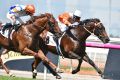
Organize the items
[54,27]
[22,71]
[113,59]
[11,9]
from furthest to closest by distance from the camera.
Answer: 1. [22,71]
2. [113,59]
3. [11,9]
4. [54,27]

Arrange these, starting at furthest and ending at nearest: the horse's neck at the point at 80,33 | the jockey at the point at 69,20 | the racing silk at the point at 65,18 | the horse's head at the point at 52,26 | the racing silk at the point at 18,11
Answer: the racing silk at the point at 65,18
the jockey at the point at 69,20
the horse's neck at the point at 80,33
the racing silk at the point at 18,11
the horse's head at the point at 52,26

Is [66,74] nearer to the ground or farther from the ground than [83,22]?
nearer to the ground

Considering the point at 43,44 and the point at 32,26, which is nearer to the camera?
the point at 32,26

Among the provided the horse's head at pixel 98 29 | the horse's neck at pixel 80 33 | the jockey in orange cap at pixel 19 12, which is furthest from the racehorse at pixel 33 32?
the horse's head at pixel 98 29

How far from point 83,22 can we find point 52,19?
1.42 meters

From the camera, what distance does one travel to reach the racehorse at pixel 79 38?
16312 millimetres

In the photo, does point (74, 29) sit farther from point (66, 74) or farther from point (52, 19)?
point (66, 74)

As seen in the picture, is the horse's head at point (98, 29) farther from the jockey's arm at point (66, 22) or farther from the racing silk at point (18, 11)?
the racing silk at point (18, 11)

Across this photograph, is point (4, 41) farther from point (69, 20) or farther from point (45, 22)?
point (69, 20)

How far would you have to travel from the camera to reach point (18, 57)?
20.5 m

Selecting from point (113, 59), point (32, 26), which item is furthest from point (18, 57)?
point (32, 26)

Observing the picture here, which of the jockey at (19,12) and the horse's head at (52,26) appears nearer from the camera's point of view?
the horse's head at (52,26)

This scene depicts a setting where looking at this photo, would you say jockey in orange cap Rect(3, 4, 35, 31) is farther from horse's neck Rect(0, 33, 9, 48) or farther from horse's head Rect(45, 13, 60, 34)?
horse's head Rect(45, 13, 60, 34)

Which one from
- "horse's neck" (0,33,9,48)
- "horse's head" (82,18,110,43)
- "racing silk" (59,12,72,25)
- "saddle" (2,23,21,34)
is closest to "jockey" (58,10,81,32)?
"racing silk" (59,12,72,25)
